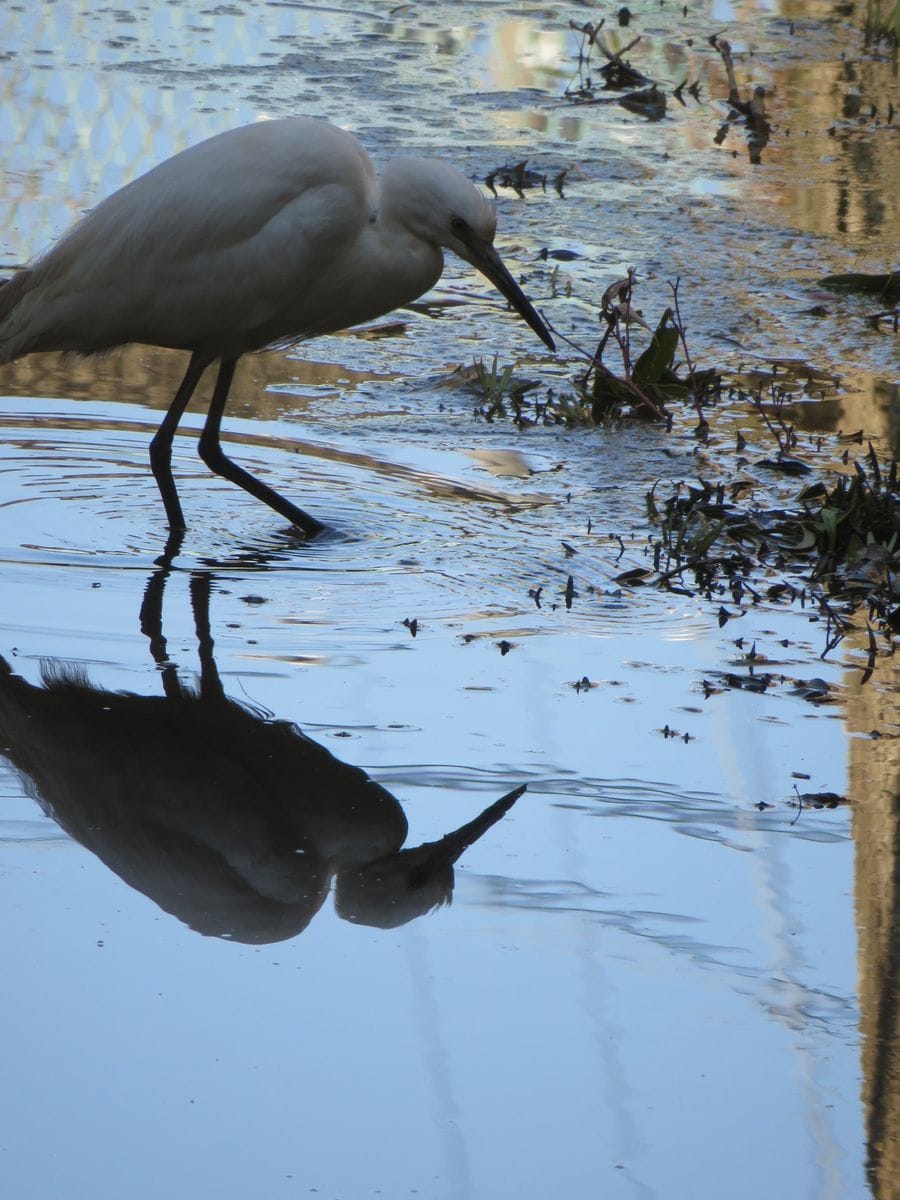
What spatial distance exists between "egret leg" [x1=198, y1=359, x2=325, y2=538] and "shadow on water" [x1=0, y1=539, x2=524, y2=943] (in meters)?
1.06

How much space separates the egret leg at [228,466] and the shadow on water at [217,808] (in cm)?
106

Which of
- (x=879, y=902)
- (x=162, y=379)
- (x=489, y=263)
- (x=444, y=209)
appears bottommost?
(x=879, y=902)

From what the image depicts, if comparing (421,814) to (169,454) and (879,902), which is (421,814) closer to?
(879,902)

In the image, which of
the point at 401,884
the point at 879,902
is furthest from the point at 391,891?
the point at 879,902

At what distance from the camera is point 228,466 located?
502cm

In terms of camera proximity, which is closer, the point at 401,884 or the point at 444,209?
the point at 401,884

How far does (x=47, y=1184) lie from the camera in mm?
2289

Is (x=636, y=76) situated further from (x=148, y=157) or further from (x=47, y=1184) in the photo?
(x=47, y=1184)

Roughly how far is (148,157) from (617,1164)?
6557 millimetres

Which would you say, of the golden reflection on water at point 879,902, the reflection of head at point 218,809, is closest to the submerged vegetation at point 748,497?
the golden reflection on water at point 879,902

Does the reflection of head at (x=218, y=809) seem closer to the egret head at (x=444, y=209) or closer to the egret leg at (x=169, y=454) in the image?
the egret leg at (x=169, y=454)

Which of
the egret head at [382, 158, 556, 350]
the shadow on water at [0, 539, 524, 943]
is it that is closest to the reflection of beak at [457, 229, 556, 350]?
the egret head at [382, 158, 556, 350]

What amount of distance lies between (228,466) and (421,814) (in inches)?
78.6

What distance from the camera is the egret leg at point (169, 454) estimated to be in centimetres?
482
